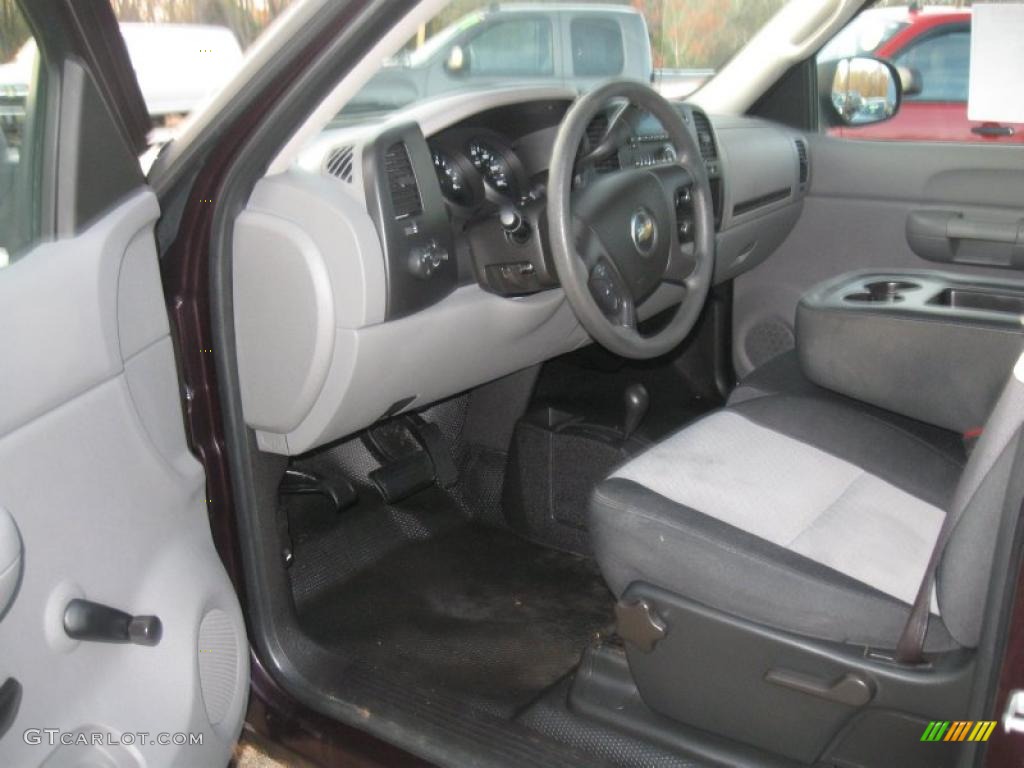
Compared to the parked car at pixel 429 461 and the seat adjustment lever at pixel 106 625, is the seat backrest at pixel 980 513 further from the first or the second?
the seat adjustment lever at pixel 106 625

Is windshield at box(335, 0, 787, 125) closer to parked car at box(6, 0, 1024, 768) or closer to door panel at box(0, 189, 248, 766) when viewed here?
parked car at box(6, 0, 1024, 768)

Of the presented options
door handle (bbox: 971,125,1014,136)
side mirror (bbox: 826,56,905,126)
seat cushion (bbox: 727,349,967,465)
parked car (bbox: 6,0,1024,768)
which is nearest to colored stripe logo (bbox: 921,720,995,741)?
parked car (bbox: 6,0,1024,768)

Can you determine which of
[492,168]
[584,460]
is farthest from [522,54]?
[584,460]

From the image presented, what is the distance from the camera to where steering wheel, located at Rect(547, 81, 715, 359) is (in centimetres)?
160

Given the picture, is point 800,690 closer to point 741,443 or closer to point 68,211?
point 741,443

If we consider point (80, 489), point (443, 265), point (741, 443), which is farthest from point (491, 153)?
point (80, 489)

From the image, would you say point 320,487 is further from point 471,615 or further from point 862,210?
point 862,210

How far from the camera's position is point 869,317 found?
1.90 m

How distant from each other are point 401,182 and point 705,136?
42.7 inches

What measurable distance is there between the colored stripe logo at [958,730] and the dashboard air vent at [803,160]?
1810 mm

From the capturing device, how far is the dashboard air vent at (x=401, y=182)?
1591mm

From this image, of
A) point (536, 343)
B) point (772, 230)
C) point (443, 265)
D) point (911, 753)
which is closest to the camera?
point (911, 753)

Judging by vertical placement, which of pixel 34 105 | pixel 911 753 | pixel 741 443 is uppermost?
pixel 34 105

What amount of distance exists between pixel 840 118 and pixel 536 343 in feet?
4.23
